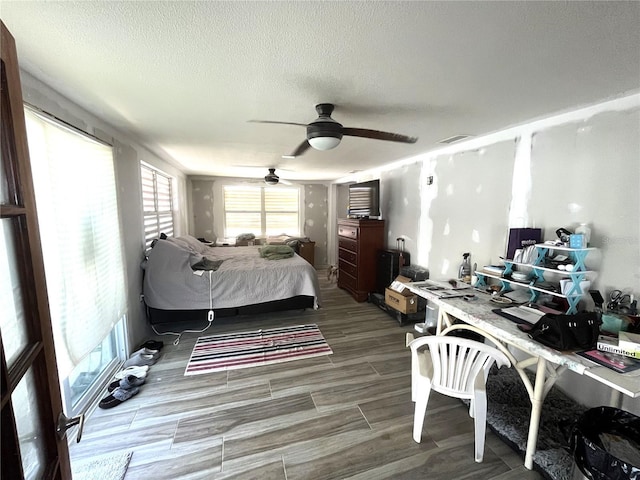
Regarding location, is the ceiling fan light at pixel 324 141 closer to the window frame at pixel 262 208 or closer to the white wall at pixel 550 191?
the white wall at pixel 550 191

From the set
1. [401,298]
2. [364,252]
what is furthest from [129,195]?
[401,298]

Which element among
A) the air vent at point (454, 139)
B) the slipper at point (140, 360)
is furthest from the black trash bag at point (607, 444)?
the slipper at point (140, 360)

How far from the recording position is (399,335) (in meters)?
3.14

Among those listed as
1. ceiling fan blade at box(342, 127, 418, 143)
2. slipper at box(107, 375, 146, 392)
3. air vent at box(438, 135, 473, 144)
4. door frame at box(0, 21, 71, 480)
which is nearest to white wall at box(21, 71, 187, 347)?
slipper at box(107, 375, 146, 392)

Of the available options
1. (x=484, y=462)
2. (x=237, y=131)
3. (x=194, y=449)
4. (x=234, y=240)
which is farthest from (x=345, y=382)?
(x=234, y=240)

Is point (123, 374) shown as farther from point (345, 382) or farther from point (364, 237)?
point (364, 237)

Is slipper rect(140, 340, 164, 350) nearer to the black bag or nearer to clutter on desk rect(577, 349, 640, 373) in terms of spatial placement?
the black bag

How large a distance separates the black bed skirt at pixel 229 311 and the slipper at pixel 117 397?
Result: 1.05m

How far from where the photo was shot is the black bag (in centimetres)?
138

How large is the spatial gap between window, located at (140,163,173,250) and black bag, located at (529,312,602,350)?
151 inches

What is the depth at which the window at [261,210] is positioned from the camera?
240 inches

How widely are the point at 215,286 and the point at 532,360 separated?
3006 mm

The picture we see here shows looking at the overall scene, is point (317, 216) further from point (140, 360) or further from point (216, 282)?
point (140, 360)

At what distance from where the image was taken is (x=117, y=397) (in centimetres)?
202
